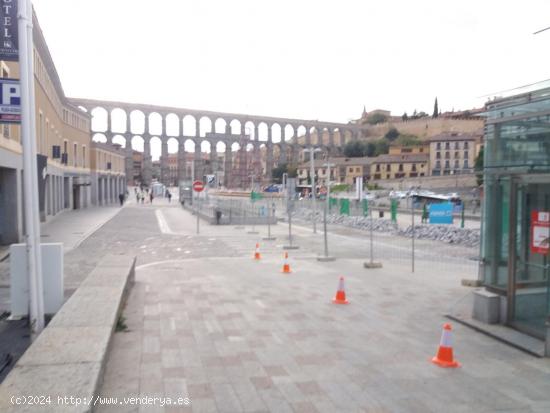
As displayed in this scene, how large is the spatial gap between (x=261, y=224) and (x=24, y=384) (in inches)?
998

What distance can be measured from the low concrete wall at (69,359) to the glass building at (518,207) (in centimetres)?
531

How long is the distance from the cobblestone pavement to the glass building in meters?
0.96

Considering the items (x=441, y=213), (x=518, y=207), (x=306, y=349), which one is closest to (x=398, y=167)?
(x=441, y=213)

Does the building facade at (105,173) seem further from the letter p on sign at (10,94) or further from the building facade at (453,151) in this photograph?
the building facade at (453,151)

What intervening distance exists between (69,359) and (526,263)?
18.8 feet

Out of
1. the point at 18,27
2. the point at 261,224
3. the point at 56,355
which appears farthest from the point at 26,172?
the point at 261,224

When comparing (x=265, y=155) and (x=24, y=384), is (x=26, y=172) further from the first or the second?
(x=265, y=155)

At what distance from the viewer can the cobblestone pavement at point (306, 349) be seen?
4.69 m

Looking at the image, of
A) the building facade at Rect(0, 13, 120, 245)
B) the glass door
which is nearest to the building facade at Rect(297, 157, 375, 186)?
the building facade at Rect(0, 13, 120, 245)

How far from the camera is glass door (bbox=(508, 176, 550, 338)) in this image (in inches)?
263

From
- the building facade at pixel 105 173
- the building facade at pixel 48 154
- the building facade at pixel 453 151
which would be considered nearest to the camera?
the building facade at pixel 48 154

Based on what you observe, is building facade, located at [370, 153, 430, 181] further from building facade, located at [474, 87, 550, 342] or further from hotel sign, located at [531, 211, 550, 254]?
hotel sign, located at [531, 211, 550, 254]

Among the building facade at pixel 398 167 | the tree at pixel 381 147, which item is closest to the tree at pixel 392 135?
the tree at pixel 381 147

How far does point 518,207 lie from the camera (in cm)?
686
